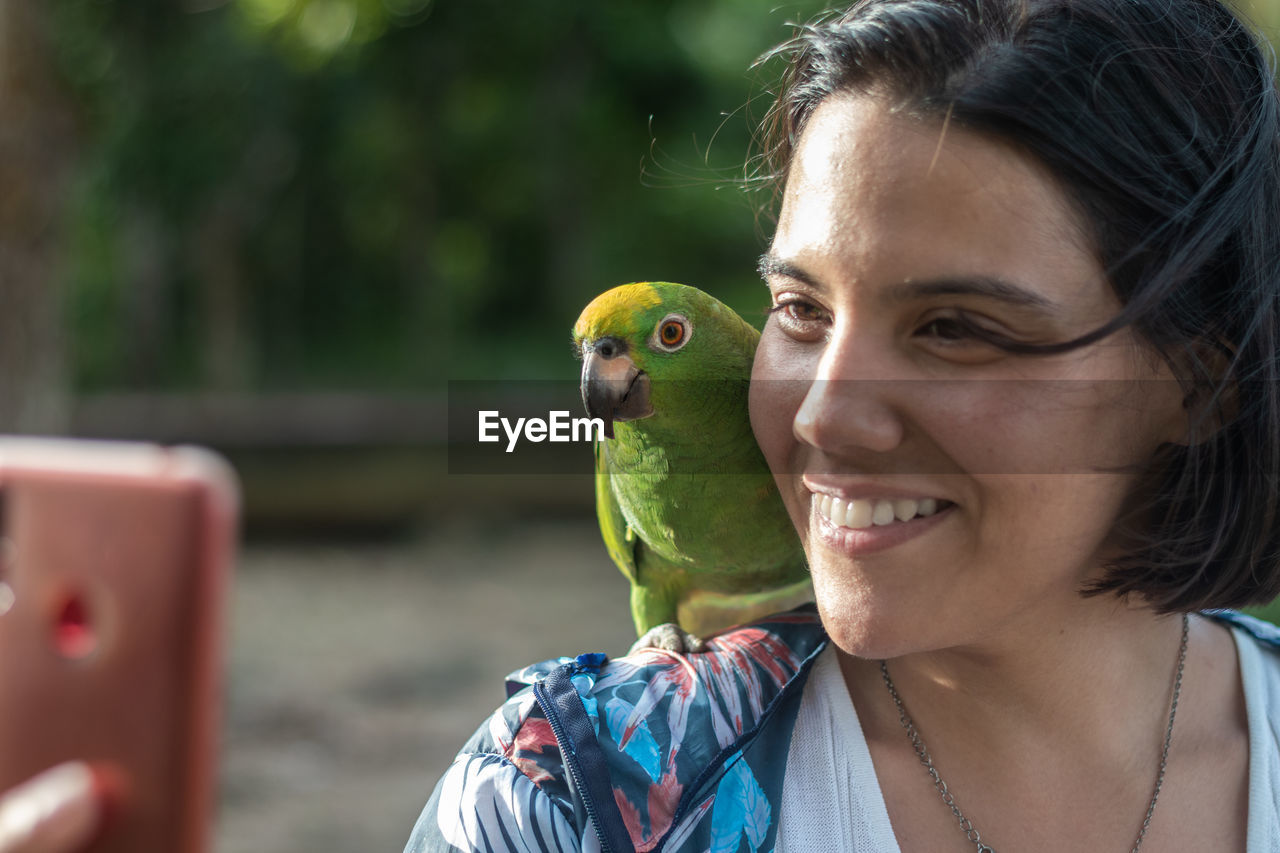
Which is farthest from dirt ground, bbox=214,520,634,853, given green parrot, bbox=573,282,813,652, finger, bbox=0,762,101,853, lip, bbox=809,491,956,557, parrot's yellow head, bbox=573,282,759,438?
finger, bbox=0,762,101,853

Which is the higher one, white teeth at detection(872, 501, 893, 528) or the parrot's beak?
the parrot's beak

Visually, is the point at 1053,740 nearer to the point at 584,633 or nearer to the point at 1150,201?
the point at 1150,201

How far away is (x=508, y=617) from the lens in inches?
293

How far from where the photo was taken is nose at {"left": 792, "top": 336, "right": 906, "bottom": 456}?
1.11m

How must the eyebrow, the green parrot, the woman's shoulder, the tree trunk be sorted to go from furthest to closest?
the tree trunk, the green parrot, the woman's shoulder, the eyebrow

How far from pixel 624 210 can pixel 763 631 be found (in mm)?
20118

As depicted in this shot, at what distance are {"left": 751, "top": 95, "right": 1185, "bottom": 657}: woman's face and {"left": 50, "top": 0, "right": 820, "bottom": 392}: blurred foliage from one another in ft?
28.1

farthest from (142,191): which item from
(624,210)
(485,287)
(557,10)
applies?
(624,210)

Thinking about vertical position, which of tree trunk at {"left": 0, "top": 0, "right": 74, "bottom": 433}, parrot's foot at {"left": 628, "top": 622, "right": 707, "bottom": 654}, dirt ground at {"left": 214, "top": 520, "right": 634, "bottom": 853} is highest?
tree trunk at {"left": 0, "top": 0, "right": 74, "bottom": 433}

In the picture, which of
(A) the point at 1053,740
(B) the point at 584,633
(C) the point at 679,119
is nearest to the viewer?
(A) the point at 1053,740

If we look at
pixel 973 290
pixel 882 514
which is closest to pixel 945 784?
pixel 882 514

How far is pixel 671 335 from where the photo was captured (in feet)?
5.85

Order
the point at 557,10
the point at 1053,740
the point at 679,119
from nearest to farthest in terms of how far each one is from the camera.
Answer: the point at 1053,740, the point at 557,10, the point at 679,119

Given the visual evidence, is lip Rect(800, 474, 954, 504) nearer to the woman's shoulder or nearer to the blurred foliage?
the woman's shoulder
